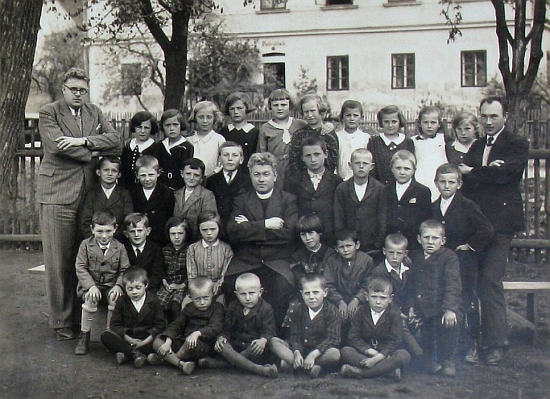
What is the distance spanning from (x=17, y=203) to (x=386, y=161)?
5254mm

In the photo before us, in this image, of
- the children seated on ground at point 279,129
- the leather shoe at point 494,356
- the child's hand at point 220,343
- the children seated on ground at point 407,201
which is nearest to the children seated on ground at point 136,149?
the children seated on ground at point 279,129

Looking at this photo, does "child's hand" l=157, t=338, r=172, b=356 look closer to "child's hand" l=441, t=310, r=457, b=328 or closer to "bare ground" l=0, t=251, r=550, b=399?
"bare ground" l=0, t=251, r=550, b=399

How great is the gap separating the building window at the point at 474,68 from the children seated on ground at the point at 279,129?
238 inches

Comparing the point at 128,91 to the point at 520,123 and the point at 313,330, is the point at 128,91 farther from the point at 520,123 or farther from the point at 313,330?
the point at 313,330

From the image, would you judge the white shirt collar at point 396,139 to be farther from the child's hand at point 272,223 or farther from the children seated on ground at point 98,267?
the children seated on ground at point 98,267

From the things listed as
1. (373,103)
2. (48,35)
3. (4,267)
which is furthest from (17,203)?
(48,35)

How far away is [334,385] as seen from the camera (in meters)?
3.75

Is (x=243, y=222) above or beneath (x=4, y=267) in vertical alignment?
above

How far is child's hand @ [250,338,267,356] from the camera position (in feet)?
13.1

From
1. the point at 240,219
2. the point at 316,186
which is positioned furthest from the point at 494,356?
the point at 240,219

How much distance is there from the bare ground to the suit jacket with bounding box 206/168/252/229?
3.70ft

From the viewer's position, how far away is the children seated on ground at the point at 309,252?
420cm

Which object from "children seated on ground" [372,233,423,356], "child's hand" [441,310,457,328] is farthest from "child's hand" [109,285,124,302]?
"child's hand" [441,310,457,328]

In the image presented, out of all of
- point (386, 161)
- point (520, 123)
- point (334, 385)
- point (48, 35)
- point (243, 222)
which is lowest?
point (334, 385)
